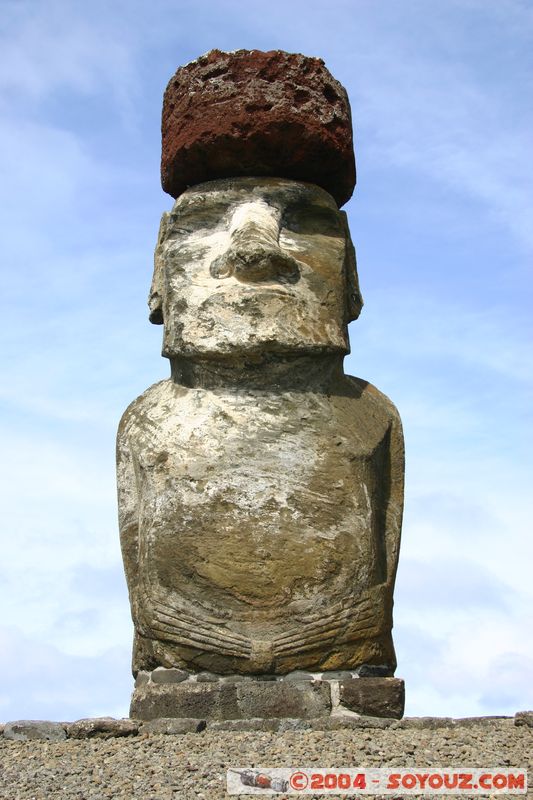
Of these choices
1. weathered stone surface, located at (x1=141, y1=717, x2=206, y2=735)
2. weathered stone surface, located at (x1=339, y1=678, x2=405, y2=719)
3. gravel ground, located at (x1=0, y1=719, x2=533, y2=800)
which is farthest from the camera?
weathered stone surface, located at (x1=339, y1=678, x2=405, y2=719)

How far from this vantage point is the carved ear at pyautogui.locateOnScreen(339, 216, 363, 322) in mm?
7883

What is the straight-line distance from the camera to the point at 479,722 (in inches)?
278

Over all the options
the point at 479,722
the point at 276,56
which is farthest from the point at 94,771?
the point at 276,56

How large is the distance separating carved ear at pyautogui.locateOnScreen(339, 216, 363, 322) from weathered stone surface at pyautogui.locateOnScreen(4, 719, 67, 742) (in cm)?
311

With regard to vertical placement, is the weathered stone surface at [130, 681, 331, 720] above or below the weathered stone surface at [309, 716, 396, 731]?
above

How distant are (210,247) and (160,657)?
2512mm

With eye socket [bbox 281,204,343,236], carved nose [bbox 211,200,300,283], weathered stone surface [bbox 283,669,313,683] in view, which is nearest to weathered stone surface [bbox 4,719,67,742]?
weathered stone surface [bbox 283,669,313,683]

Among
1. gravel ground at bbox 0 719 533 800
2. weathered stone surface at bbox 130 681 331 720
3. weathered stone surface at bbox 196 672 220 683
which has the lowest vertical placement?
gravel ground at bbox 0 719 533 800

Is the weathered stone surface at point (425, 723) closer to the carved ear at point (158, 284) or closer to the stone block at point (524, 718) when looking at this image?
the stone block at point (524, 718)

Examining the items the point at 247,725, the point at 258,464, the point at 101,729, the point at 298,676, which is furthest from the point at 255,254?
the point at 101,729

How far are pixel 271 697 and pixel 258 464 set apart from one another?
52.0 inches

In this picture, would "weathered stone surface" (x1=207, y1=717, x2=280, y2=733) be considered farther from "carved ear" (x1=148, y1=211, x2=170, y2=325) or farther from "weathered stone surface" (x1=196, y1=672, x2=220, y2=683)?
"carved ear" (x1=148, y1=211, x2=170, y2=325)

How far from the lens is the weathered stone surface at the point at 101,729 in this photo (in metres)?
6.59

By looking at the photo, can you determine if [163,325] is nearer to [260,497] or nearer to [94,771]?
[260,497]
